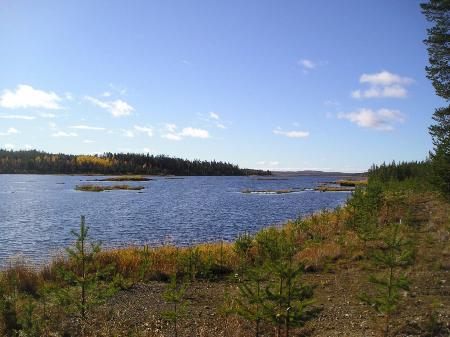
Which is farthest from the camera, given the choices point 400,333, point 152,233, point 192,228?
point 192,228

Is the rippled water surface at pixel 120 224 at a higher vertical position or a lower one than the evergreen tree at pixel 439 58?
lower

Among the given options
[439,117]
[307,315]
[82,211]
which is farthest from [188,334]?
[82,211]

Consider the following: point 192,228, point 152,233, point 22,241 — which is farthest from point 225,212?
point 22,241

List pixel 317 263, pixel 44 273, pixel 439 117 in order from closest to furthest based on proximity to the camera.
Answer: pixel 44 273
pixel 317 263
pixel 439 117

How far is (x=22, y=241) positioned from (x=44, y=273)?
1636 centimetres

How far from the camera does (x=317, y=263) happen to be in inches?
646

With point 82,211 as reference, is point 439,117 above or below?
above

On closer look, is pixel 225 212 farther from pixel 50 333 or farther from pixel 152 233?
pixel 50 333

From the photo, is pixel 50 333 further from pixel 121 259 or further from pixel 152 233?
pixel 152 233

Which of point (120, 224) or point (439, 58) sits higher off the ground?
point (439, 58)

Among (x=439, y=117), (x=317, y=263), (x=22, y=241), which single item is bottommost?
(x=22, y=241)

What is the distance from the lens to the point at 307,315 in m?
9.33

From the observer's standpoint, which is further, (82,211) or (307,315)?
(82,211)

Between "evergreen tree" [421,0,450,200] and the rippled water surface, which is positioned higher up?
"evergreen tree" [421,0,450,200]
